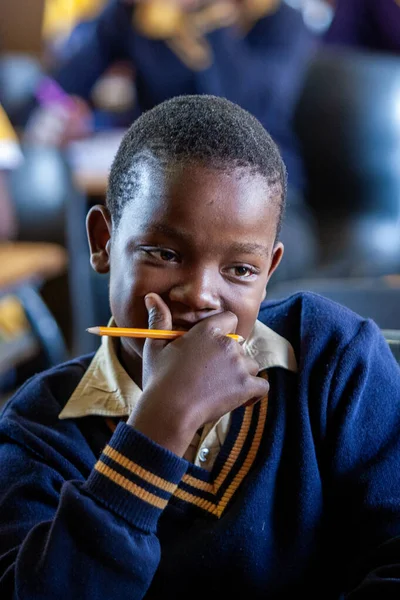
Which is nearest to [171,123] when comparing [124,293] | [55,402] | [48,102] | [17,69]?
[124,293]

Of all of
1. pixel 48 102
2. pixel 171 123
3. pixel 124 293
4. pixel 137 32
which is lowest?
pixel 48 102

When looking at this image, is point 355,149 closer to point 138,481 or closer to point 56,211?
point 56,211

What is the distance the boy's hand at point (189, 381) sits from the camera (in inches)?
25.4

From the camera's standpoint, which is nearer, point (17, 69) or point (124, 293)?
point (124, 293)

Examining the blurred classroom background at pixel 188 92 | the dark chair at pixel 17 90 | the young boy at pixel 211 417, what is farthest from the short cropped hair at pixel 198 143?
the dark chair at pixel 17 90

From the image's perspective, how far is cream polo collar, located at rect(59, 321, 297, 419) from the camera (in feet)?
2.63

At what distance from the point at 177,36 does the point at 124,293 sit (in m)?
2.58

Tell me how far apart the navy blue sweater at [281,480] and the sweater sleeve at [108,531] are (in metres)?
0.07

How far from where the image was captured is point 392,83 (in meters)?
2.38

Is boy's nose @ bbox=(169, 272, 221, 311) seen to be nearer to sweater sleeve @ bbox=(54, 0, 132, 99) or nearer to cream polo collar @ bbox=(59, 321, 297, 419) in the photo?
cream polo collar @ bbox=(59, 321, 297, 419)

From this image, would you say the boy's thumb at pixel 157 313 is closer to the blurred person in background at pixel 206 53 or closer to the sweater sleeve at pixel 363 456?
the sweater sleeve at pixel 363 456

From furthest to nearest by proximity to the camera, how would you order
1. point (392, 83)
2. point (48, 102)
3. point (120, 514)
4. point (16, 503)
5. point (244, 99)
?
point (48, 102)
point (244, 99)
point (392, 83)
point (16, 503)
point (120, 514)

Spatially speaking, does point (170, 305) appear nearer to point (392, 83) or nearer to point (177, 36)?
point (392, 83)

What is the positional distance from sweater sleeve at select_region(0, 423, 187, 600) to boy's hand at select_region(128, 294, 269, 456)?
0.02 metres
